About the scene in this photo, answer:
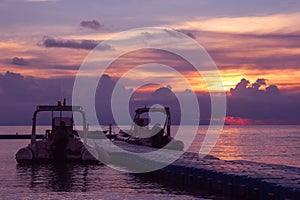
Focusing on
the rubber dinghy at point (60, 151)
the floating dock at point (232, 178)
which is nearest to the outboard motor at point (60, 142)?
the rubber dinghy at point (60, 151)

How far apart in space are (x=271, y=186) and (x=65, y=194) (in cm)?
856

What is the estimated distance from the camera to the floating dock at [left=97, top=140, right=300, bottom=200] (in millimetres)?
22734

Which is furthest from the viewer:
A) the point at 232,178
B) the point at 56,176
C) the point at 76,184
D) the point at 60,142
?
the point at 60,142

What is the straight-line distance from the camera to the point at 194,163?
3375 centimetres

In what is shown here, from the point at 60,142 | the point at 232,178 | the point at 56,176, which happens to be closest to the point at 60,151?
the point at 60,142

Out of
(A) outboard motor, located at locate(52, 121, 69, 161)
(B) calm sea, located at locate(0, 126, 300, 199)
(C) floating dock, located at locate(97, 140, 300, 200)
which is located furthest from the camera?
(A) outboard motor, located at locate(52, 121, 69, 161)

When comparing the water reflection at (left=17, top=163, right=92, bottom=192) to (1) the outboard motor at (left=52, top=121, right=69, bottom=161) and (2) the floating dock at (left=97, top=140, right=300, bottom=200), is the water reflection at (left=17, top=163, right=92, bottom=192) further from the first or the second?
(2) the floating dock at (left=97, top=140, right=300, bottom=200)

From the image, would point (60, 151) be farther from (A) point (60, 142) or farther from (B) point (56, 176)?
(B) point (56, 176)

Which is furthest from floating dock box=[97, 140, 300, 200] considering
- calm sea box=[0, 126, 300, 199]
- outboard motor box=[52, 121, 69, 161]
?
outboard motor box=[52, 121, 69, 161]

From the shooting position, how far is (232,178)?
26.4 metres

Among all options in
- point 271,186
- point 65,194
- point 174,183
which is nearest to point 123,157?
point 174,183

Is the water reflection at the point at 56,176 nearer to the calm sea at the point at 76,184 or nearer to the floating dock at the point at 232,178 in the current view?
the calm sea at the point at 76,184

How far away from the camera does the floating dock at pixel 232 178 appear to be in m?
22.7

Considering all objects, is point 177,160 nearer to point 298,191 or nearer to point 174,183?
point 174,183
